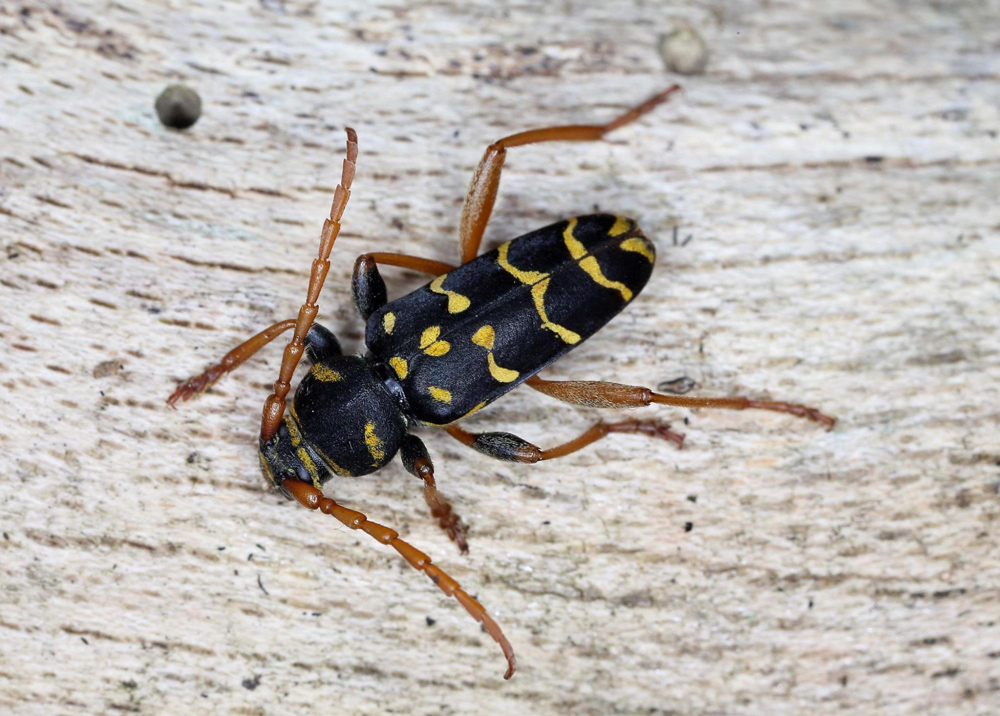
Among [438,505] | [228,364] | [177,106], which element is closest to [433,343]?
[438,505]

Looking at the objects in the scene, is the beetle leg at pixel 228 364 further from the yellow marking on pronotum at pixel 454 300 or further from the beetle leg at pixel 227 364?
the yellow marking on pronotum at pixel 454 300

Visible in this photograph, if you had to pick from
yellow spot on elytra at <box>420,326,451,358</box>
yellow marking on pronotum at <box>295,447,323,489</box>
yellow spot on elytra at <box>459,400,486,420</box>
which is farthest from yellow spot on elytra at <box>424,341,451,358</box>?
yellow marking on pronotum at <box>295,447,323,489</box>

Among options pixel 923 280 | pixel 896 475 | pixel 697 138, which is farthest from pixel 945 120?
pixel 896 475

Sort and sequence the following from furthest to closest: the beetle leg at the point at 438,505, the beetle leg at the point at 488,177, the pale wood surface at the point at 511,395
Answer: the beetle leg at the point at 488,177
the beetle leg at the point at 438,505
the pale wood surface at the point at 511,395

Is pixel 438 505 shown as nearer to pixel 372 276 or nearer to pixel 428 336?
pixel 428 336

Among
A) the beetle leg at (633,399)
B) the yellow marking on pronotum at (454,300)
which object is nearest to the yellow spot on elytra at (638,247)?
the beetle leg at (633,399)

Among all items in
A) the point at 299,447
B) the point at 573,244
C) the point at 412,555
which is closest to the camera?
the point at 412,555
